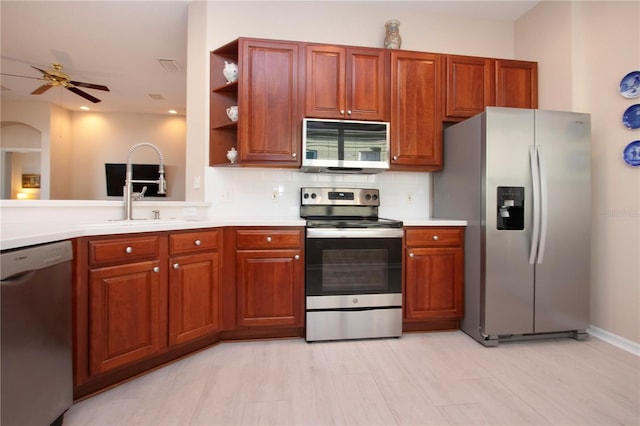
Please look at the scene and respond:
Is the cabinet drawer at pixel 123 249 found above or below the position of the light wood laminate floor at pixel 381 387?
above

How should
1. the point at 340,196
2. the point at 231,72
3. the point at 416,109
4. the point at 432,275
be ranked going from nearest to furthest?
1. the point at 432,275
2. the point at 231,72
3. the point at 416,109
4. the point at 340,196

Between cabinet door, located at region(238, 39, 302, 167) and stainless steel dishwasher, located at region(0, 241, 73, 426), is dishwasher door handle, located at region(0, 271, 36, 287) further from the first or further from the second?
cabinet door, located at region(238, 39, 302, 167)

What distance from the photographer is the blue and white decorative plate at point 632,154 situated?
224cm

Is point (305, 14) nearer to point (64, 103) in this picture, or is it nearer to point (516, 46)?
point (516, 46)

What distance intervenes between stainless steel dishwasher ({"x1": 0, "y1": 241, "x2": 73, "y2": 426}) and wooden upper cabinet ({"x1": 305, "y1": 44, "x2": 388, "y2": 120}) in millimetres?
1999

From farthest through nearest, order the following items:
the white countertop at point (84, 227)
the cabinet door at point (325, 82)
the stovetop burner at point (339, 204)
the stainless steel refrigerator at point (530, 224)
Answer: the stovetop burner at point (339, 204)
the cabinet door at point (325, 82)
the stainless steel refrigerator at point (530, 224)
the white countertop at point (84, 227)

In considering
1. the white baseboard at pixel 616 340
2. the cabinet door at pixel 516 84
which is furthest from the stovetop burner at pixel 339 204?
the white baseboard at pixel 616 340

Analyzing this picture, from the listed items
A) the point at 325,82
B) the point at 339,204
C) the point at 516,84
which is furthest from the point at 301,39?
the point at 516,84

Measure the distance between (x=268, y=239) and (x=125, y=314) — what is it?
39.1 inches

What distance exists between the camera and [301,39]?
297 cm

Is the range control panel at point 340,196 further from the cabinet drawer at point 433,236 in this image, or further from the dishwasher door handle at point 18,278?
the dishwasher door handle at point 18,278

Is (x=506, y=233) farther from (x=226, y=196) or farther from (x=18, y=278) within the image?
(x=18, y=278)

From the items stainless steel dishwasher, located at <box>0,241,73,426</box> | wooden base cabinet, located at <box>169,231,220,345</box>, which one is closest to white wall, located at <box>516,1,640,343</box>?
wooden base cabinet, located at <box>169,231,220,345</box>

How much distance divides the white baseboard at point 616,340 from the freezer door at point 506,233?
2.05ft
